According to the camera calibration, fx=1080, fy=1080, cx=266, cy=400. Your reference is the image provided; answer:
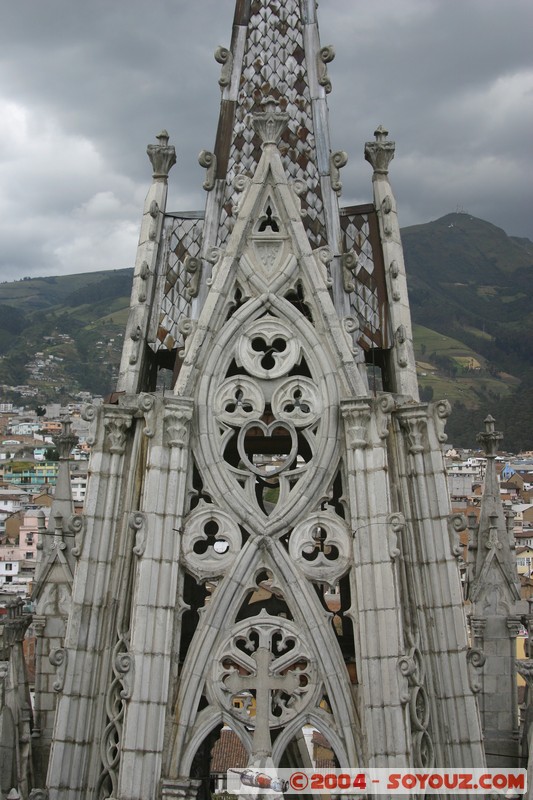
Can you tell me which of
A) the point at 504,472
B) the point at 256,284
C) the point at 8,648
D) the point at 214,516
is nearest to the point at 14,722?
the point at 8,648

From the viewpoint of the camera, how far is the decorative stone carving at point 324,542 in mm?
10812

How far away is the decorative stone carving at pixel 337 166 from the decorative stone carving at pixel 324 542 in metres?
4.31

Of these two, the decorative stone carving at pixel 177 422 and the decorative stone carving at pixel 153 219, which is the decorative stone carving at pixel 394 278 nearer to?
the decorative stone carving at pixel 153 219

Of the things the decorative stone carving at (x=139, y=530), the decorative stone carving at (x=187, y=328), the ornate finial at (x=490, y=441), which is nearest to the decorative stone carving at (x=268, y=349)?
the decorative stone carving at (x=187, y=328)

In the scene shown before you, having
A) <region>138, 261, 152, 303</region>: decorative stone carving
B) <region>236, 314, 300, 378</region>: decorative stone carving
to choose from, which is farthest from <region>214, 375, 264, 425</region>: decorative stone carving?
<region>138, 261, 152, 303</region>: decorative stone carving

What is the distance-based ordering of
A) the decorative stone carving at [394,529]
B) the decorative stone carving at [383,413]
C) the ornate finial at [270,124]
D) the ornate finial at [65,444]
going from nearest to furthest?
the decorative stone carving at [394,529]
the decorative stone carving at [383,413]
the ornate finial at [270,124]
the ornate finial at [65,444]

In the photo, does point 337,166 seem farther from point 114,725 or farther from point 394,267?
point 114,725

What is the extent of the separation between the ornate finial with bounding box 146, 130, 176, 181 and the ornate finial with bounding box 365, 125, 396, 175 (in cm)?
250

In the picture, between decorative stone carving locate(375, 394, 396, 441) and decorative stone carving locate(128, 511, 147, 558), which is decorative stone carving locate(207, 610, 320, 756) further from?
decorative stone carving locate(375, 394, 396, 441)

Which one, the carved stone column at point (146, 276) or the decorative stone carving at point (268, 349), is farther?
the carved stone column at point (146, 276)

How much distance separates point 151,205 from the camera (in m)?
13.6

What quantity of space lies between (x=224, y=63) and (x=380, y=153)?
2.25 meters

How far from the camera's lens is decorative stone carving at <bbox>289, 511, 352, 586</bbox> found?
10812 mm

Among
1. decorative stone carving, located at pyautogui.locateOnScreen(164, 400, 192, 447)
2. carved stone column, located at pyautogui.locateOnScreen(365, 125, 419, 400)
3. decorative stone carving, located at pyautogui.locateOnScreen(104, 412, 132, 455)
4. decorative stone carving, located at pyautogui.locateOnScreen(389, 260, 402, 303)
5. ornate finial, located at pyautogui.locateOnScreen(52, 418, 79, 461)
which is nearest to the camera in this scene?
decorative stone carving, located at pyautogui.locateOnScreen(164, 400, 192, 447)
